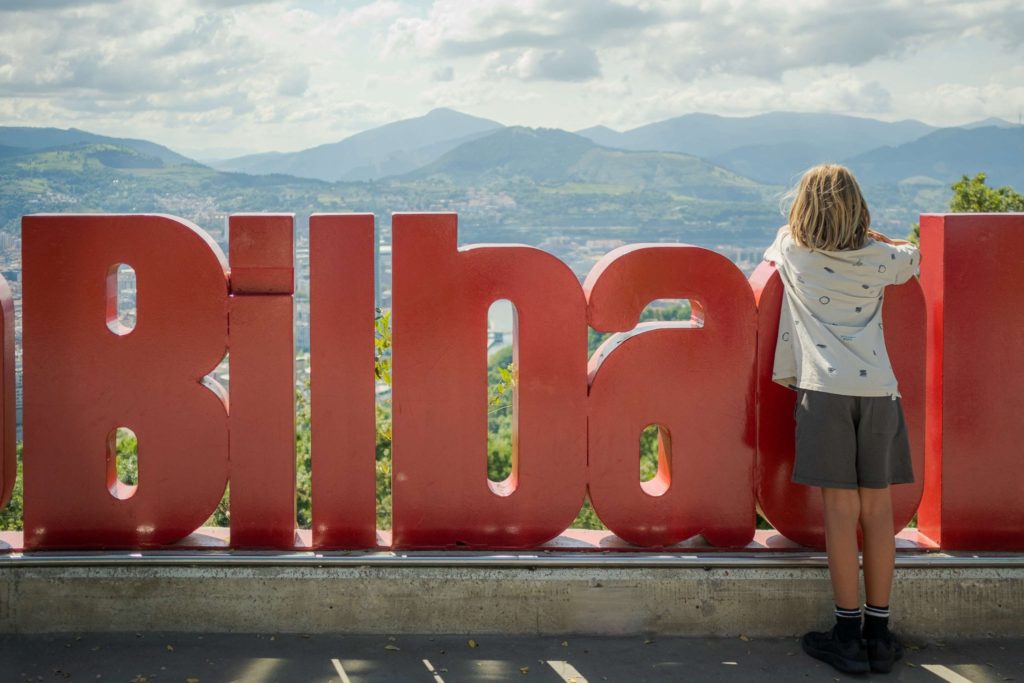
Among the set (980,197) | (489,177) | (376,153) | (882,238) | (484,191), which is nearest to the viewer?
(882,238)

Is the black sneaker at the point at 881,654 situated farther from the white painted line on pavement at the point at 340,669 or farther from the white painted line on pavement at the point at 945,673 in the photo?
the white painted line on pavement at the point at 340,669

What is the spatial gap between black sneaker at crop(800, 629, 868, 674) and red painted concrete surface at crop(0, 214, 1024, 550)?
493 millimetres

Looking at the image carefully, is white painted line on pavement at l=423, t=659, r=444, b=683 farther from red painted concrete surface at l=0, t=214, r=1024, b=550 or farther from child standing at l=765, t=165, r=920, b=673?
child standing at l=765, t=165, r=920, b=673

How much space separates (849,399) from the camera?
4051 mm

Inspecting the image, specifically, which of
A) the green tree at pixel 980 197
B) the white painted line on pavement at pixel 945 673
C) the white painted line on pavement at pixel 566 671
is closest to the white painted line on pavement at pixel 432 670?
the white painted line on pavement at pixel 566 671

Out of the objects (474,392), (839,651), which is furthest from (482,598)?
(839,651)

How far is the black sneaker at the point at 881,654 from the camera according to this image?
13.2 feet

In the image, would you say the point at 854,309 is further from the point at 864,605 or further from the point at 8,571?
the point at 8,571

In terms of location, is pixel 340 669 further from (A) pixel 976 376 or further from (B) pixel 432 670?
(A) pixel 976 376

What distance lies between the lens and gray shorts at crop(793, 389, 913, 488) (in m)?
4.04

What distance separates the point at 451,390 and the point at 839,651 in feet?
6.17

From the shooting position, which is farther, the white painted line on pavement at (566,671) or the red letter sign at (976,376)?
the red letter sign at (976,376)

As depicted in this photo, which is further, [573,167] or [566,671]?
[573,167]

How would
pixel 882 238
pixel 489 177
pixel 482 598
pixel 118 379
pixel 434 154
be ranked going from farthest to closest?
pixel 434 154 < pixel 489 177 < pixel 118 379 < pixel 482 598 < pixel 882 238
